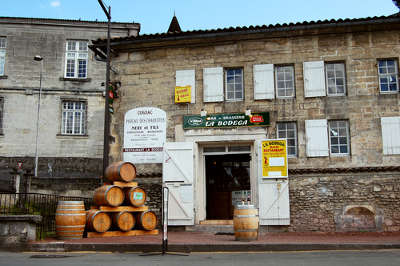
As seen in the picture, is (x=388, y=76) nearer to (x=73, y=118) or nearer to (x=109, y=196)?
(x=109, y=196)

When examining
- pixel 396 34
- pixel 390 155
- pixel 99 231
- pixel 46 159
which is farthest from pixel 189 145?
pixel 46 159

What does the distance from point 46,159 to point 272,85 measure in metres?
14.1

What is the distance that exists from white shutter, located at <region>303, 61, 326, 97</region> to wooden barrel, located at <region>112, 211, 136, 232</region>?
6.78 metres

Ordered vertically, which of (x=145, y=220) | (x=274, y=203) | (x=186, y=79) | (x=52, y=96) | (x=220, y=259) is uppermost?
(x=52, y=96)

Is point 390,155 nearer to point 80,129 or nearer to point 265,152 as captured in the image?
point 265,152

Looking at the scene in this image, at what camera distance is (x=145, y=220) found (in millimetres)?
12195

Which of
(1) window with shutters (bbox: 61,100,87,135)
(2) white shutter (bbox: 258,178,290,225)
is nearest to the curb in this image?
(2) white shutter (bbox: 258,178,290,225)

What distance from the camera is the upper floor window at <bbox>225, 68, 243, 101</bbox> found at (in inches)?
590

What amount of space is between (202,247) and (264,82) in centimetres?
687

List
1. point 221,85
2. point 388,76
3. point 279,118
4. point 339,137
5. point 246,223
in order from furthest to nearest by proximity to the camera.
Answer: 1. point 221,85
2. point 279,118
3. point 388,76
4. point 339,137
5. point 246,223

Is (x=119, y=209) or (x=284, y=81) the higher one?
(x=284, y=81)

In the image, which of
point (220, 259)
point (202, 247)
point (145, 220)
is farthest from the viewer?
point (145, 220)

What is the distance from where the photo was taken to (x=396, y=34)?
47.0ft

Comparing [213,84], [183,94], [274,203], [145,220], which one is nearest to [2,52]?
[183,94]
